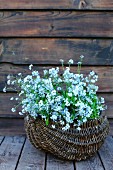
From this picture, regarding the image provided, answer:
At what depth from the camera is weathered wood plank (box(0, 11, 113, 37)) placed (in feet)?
4.99

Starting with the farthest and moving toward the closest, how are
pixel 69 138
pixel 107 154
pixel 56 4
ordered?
pixel 56 4 < pixel 107 154 < pixel 69 138

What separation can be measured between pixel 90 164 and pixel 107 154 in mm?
156

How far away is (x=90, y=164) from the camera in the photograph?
46.0 inches

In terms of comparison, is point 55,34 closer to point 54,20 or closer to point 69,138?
point 54,20

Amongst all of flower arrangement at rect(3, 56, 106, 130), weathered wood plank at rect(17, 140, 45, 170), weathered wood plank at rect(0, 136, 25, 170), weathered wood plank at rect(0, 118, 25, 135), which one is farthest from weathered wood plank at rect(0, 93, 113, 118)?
flower arrangement at rect(3, 56, 106, 130)

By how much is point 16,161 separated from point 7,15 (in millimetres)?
835

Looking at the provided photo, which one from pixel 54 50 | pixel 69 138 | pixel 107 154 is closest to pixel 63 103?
pixel 69 138

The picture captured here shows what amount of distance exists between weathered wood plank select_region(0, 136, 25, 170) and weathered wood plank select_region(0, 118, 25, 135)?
43 millimetres

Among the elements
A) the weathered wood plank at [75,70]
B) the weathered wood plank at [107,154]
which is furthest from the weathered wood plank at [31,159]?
the weathered wood plank at [75,70]

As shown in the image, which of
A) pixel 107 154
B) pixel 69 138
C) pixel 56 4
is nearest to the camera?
pixel 69 138

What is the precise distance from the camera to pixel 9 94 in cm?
156

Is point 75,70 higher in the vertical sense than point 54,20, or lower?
lower

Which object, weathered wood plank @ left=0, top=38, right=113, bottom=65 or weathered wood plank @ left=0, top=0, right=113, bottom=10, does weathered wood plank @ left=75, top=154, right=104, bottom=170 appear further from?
weathered wood plank @ left=0, top=0, right=113, bottom=10

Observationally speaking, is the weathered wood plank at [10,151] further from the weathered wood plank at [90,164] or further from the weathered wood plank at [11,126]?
the weathered wood plank at [90,164]
